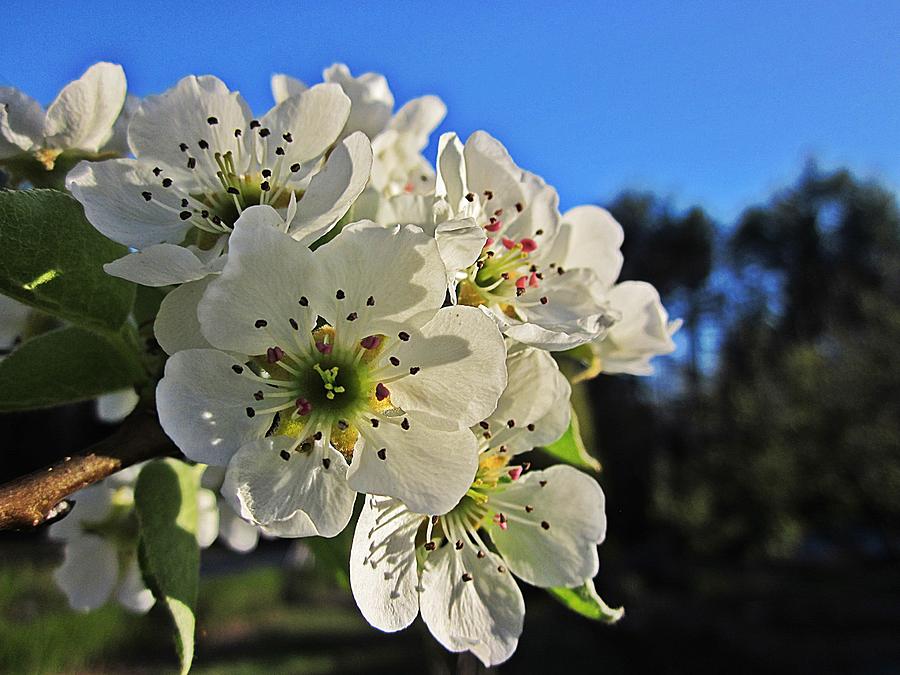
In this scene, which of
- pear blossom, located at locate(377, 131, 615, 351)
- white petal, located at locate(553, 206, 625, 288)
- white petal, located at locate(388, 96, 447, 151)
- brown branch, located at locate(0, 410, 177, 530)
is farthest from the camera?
white petal, located at locate(388, 96, 447, 151)

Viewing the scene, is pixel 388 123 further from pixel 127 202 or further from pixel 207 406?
pixel 207 406

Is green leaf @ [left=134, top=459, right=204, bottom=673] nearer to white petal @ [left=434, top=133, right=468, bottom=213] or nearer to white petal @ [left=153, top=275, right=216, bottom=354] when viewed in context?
white petal @ [left=153, top=275, right=216, bottom=354]

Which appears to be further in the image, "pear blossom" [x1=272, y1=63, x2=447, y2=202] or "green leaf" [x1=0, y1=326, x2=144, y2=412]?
"pear blossom" [x1=272, y1=63, x2=447, y2=202]

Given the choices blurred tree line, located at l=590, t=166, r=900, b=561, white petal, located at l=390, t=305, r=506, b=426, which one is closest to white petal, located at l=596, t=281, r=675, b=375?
white petal, located at l=390, t=305, r=506, b=426

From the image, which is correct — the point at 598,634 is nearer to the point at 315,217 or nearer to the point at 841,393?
the point at 841,393

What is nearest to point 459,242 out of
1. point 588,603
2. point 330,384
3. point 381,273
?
point 381,273

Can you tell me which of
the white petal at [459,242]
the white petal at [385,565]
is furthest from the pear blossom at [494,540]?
the white petal at [459,242]
